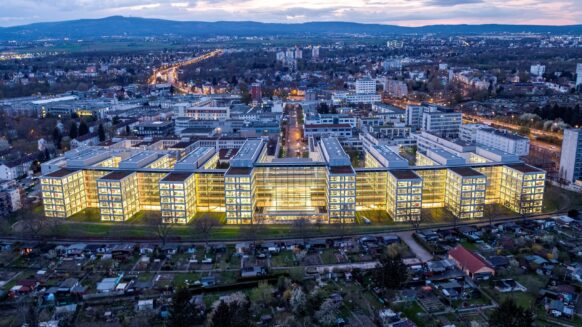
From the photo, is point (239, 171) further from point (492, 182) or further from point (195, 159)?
point (492, 182)

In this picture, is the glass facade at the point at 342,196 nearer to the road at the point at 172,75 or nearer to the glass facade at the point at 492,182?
the glass facade at the point at 492,182

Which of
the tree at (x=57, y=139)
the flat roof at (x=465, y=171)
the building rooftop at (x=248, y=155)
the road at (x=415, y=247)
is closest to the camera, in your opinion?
the road at (x=415, y=247)

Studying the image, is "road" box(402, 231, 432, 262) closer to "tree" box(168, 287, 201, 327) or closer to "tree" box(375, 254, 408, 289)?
"tree" box(375, 254, 408, 289)

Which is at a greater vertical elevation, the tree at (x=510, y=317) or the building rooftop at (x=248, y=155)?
the building rooftop at (x=248, y=155)

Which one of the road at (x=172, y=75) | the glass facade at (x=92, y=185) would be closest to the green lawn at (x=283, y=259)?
the glass facade at (x=92, y=185)

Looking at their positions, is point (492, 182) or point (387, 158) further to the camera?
point (492, 182)

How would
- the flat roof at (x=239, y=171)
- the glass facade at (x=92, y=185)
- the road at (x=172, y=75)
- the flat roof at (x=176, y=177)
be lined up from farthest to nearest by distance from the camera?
the road at (x=172, y=75) → the glass facade at (x=92, y=185) → the flat roof at (x=239, y=171) → the flat roof at (x=176, y=177)

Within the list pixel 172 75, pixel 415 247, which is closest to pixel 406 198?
pixel 415 247
